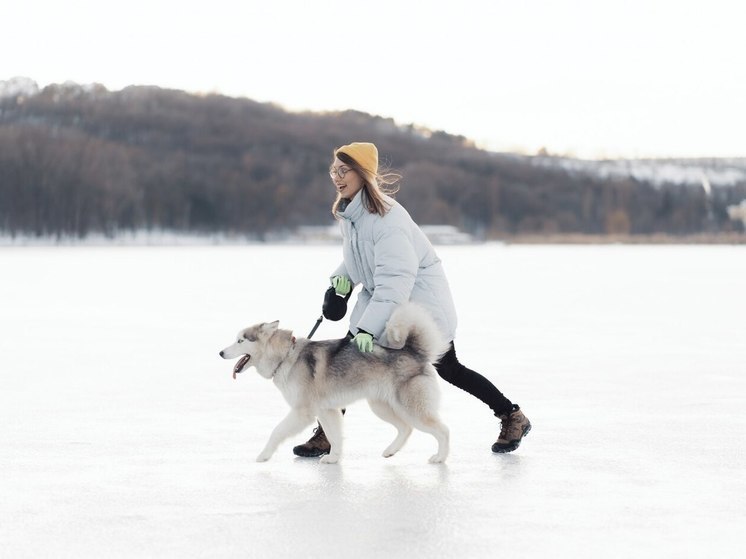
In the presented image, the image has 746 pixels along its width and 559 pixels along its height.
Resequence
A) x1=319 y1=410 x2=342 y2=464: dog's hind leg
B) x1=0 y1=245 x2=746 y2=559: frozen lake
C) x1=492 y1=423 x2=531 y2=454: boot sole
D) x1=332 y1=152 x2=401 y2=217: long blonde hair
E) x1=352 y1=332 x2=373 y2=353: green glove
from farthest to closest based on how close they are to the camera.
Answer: x1=492 y1=423 x2=531 y2=454: boot sole
x1=319 y1=410 x2=342 y2=464: dog's hind leg
x1=332 y1=152 x2=401 y2=217: long blonde hair
x1=352 y1=332 x2=373 y2=353: green glove
x1=0 y1=245 x2=746 y2=559: frozen lake

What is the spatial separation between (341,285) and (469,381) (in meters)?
0.80

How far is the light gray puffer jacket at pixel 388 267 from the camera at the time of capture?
459 cm

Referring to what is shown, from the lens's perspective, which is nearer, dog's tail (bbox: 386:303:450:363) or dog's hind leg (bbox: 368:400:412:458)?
dog's tail (bbox: 386:303:450:363)

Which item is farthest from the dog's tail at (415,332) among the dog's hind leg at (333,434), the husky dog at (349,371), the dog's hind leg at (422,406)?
the dog's hind leg at (333,434)

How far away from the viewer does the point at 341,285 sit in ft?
16.3

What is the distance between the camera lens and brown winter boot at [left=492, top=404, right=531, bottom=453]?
16.3 feet

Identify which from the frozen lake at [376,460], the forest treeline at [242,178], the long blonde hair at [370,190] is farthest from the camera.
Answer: the forest treeline at [242,178]

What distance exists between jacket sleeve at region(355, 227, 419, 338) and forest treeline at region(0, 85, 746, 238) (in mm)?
89859

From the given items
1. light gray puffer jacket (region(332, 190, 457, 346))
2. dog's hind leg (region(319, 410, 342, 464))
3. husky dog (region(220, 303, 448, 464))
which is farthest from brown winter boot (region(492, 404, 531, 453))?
dog's hind leg (region(319, 410, 342, 464))

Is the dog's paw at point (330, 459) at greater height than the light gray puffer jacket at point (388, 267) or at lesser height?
lesser

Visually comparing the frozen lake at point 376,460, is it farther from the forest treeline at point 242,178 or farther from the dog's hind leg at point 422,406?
the forest treeline at point 242,178

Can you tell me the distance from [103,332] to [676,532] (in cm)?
843

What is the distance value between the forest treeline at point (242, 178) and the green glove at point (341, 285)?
89431 mm

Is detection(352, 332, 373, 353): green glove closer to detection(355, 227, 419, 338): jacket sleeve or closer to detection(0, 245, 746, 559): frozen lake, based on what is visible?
detection(355, 227, 419, 338): jacket sleeve
